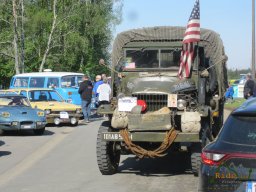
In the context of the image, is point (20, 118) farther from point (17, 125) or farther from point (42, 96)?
point (42, 96)

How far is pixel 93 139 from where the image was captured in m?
16.7

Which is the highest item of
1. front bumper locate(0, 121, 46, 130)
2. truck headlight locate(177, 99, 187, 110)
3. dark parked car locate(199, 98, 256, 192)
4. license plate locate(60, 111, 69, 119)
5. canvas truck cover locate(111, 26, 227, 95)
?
canvas truck cover locate(111, 26, 227, 95)

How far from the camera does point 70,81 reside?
24.7 m

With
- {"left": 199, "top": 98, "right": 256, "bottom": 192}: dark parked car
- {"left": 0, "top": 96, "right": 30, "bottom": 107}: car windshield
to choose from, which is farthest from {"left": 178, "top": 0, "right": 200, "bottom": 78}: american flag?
{"left": 0, "top": 96, "right": 30, "bottom": 107}: car windshield

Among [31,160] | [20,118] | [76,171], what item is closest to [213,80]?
[76,171]

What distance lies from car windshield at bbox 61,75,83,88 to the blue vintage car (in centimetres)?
595

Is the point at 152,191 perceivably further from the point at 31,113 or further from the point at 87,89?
the point at 87,89


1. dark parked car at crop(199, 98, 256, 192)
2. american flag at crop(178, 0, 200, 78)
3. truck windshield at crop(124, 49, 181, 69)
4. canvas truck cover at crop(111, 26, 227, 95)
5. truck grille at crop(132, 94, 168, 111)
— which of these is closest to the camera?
dark parked car at crop(199, 98, 256, 192)

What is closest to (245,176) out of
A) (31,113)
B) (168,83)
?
(168,83)

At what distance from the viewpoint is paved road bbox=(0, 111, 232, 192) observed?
30.3 feet

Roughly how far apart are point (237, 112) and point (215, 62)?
6475mm

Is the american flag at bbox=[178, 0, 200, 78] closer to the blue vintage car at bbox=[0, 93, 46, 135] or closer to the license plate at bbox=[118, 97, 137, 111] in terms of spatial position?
the license plate at bbox=[118, 97, 137, 111]

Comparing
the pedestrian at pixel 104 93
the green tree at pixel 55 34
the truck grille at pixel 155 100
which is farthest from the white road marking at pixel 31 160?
the green tree at pixel 55 34

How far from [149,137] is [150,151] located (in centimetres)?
37
